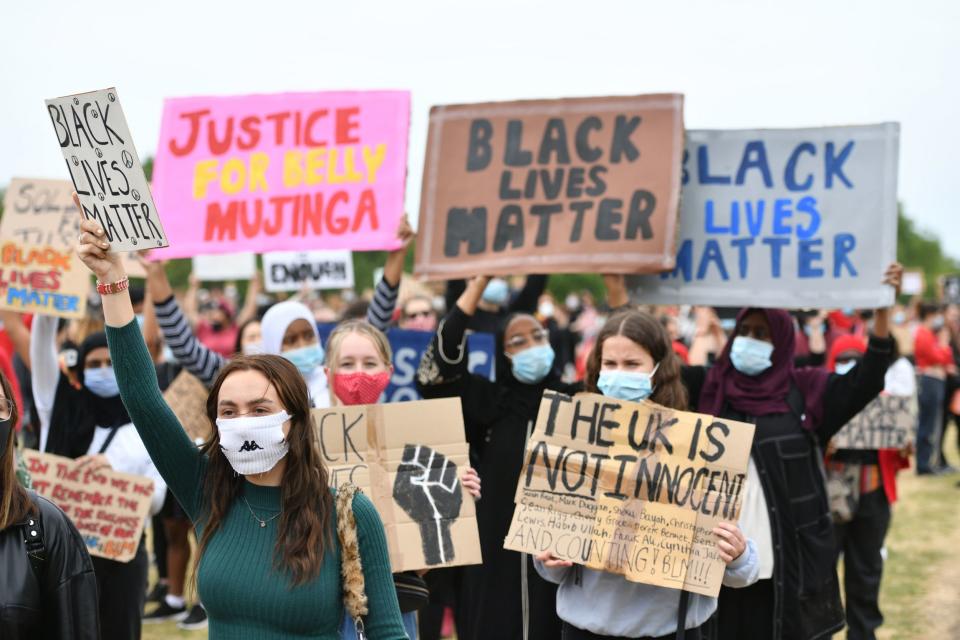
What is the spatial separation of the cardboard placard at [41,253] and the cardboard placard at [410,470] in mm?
2761

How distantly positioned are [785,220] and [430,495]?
2.36 meters

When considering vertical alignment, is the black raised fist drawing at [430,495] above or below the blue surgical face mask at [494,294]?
below

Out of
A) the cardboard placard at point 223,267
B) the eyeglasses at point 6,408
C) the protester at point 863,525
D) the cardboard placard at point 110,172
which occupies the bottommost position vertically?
the protester at point 863,525

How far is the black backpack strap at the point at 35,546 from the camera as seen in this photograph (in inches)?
114

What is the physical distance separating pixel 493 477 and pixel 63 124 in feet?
8.36

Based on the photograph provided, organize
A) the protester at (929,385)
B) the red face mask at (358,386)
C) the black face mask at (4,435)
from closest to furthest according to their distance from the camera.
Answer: the black face mask at (4,435)
the red face mask at (358,386)
the protester at (929,385)

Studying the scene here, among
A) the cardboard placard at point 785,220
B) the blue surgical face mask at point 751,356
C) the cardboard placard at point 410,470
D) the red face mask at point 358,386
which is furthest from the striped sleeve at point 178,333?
the blue surgical face mask at point 751,356

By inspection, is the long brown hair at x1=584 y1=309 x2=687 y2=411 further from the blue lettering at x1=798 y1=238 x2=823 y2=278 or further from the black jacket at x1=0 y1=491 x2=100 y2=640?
the black jacket at x1=0 y1=491 x2=100 y2=640

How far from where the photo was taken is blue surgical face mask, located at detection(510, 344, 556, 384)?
16.9 feet

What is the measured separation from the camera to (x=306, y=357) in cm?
557

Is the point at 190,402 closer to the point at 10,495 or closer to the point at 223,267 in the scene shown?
the point at 10,495

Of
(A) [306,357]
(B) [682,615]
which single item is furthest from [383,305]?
(B) [682,615]

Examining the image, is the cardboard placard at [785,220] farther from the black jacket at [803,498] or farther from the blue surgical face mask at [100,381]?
the blue surgical face mask at [100,381]

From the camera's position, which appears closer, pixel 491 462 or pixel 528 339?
pixel 491 462
